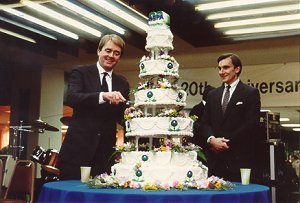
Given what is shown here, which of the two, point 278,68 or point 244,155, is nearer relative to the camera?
point 244,155

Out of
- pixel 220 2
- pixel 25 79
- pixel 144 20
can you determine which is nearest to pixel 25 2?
pixel 144 20

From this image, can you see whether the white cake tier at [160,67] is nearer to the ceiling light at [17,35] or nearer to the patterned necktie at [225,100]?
the patterned necktie at [225,100]

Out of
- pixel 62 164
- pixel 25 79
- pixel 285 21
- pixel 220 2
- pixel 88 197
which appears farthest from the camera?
pixel 25 79

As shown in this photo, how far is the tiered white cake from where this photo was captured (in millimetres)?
2385

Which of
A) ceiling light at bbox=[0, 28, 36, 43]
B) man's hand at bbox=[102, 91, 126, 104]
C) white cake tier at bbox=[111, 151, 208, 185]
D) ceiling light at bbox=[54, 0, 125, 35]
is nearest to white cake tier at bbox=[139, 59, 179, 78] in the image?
man's hand at bbox=[102, 91, 126, 104]

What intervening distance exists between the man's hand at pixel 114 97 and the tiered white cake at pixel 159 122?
0.20 meters

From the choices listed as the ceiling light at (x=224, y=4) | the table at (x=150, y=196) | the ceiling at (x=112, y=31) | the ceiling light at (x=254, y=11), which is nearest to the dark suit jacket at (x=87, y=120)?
the table at (x=150, y=196)

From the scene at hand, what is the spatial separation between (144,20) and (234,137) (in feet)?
14.5

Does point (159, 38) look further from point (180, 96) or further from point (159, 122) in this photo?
point (159, 122)

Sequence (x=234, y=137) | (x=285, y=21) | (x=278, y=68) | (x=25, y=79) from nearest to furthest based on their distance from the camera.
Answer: (x=234, y=137), (x=285, y=21), (x=278, y=68), (x=25, y=79)

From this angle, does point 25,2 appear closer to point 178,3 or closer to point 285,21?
point 178,3

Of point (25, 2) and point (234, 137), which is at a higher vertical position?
point (25, 2)

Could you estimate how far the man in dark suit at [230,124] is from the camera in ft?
10.1

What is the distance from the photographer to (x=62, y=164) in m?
2.76
